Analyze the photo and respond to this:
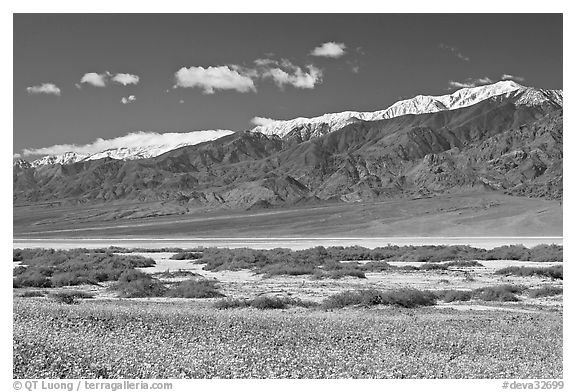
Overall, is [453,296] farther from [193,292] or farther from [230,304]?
[193,292]

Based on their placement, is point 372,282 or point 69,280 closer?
point 69,280

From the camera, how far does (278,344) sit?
42.4 ft

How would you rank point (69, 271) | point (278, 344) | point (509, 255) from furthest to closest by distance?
1. point (509, 255)
2. point (69, 271)
3. point (278, 344)

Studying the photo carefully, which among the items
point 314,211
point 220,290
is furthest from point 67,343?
point 314,211

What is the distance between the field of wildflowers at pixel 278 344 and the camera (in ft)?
35.5

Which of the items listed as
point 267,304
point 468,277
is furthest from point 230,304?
point 468,277

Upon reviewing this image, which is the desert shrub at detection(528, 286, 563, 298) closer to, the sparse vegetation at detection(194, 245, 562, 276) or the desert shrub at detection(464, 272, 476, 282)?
the desert shrub at detection(464, 272, 476, 282)

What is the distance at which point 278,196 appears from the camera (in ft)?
584

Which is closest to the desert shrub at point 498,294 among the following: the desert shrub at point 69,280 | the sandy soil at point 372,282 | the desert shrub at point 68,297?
the sandy soil at point 372,282

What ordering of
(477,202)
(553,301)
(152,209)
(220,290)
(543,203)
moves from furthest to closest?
(152,209) < (477,202) < (543,203) < (220,290) < (553,301)

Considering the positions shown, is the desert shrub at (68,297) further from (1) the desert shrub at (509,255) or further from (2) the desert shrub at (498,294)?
(1) the desert shrub at (509,255)
